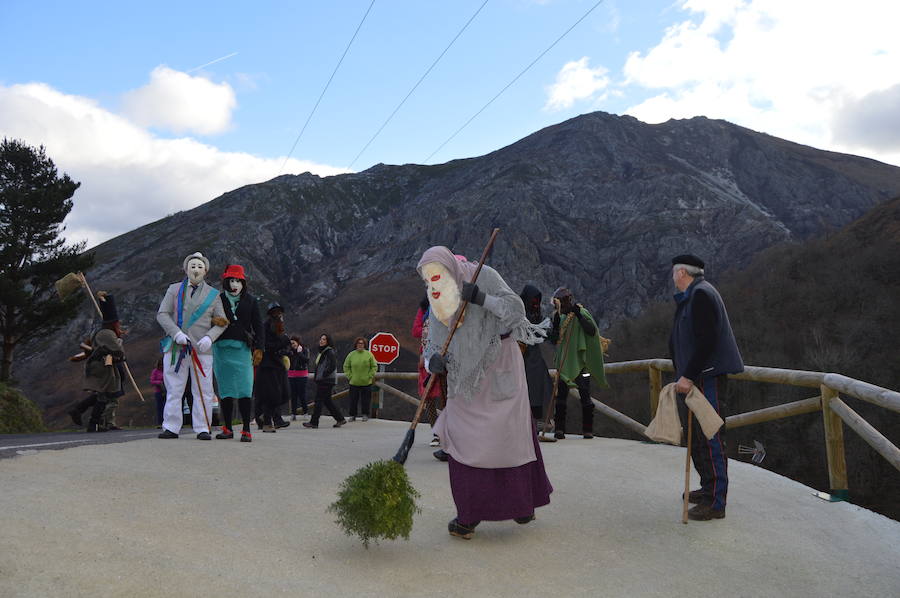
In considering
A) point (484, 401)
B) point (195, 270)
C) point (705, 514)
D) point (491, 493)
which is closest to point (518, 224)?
point (195, 270)

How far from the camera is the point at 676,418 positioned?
4.66 metres

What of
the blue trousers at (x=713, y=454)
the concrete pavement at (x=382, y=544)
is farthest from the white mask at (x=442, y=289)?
the blue trousers at (x=713, y=454)

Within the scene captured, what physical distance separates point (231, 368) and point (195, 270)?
→ 116cm

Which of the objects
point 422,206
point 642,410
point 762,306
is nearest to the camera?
point 642,410

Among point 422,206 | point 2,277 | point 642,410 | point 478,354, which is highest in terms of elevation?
point 422,206

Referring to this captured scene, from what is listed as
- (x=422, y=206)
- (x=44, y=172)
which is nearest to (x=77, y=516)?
(x=44, y=172)

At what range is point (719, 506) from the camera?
4695mm

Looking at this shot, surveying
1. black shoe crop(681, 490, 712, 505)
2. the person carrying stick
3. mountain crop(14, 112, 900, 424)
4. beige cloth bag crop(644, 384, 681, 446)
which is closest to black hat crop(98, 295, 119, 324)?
the person carrying stick

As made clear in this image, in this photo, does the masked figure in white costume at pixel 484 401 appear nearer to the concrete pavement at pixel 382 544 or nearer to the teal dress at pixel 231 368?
the concrete pavement at pixel 382 544

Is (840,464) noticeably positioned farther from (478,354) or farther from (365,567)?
(365,567)

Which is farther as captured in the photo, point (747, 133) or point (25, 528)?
point (747, 133)

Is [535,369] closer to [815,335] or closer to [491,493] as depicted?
[491,493]

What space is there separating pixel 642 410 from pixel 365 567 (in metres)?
38.3

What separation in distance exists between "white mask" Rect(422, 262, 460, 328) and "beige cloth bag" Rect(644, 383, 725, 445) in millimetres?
1471
